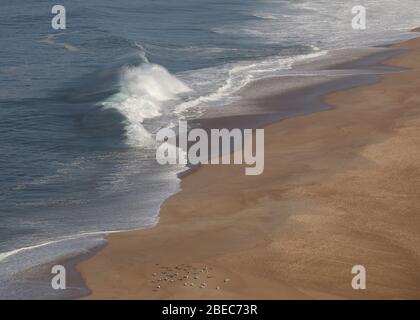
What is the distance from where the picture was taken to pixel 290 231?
14.3 metres

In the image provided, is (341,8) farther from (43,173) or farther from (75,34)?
(43,173)

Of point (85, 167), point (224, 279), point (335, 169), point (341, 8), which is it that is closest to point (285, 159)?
point (335, 169)

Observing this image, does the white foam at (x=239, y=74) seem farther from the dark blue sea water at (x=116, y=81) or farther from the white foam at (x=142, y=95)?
the white foam at (x=142, y=95)

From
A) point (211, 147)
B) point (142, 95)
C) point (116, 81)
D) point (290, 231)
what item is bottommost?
point (290, 231)

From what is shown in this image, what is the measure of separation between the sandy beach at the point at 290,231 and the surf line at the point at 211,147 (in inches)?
13.3

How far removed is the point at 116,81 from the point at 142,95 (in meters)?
1.87

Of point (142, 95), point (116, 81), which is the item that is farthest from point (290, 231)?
point (116, 81)

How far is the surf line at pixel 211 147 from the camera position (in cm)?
1895

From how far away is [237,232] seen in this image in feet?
47.2

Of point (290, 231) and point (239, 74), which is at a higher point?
point (239, 74)

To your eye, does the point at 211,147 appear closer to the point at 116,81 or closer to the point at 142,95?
the point at 142,95

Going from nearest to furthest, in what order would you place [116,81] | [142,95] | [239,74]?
[142,95] < [116,81] < [239,74]

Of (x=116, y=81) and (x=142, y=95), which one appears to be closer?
(x=142, y=95)

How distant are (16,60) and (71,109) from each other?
272 inches
